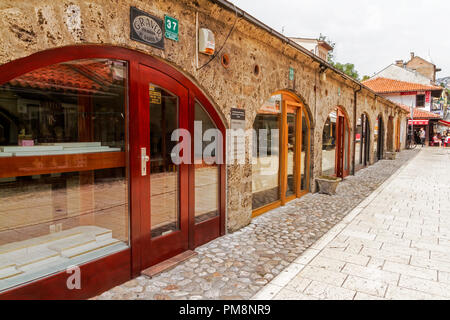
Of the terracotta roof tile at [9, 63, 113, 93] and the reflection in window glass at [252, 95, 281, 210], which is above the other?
the terracotta roof tile at [9, 63, 113, 93]

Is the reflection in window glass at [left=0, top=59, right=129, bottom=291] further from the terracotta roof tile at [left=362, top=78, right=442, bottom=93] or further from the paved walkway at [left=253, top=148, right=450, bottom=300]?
the terracotta roof tile at [left=362, top=78, right=442, bottom=93]

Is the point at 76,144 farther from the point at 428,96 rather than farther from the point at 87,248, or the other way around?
the point at 428,96

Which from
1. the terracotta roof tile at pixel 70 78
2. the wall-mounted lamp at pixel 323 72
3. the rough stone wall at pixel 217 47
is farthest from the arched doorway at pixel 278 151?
the terracotta roof tile at pixel 70 78

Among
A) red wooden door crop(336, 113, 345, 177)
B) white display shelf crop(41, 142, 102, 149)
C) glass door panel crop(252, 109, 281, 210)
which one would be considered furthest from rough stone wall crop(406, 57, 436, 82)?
white display shelf crop(41, 142, 102, 149)

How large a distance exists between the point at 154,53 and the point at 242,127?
6.85 ft

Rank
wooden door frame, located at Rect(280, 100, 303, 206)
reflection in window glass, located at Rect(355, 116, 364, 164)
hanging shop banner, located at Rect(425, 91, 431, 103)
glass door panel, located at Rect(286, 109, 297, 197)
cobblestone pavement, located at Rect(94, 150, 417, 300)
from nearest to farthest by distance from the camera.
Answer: cobblestone pavement, located at Rect(94, 150, 417, 300), wooden door frame, located at Rect(280, 100, 303, 206), glass door panel, located at Rect(286, 109, 297, 197), reflection in window glass, located at Rect(355, 116, 364, 164), hanging shop banner, located at Rect(425, 91, 431, 103)

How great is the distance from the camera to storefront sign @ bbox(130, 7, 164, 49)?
323cm

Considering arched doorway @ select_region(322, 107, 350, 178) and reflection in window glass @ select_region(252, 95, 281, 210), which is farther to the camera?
arched doorway @ select_region(322, 107, 350, 178)

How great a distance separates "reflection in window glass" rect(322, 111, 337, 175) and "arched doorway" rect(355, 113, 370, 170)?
328 cm

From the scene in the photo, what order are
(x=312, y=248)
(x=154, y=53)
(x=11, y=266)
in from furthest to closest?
1. (x=312, y=248)
2. (x=154, y=53)
3. (x=11, y=266)

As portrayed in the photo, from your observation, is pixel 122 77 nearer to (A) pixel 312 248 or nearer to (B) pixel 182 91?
(B) pixel 182 91

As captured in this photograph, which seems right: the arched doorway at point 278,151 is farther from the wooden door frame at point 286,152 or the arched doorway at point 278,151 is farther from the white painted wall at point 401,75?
the white painted wall at point 401,75

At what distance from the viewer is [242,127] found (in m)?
5.18
